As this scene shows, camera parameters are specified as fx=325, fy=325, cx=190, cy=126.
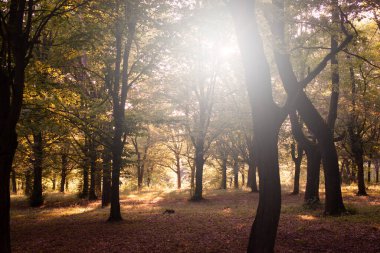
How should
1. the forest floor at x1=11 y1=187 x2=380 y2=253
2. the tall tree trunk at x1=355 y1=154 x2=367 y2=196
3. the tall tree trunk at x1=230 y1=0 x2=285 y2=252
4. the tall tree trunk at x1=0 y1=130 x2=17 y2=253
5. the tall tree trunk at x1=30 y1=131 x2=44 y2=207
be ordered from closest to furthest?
the tall tree trunk at x1=230 y1=0 x2=285 y2=252
the tall tree trunk at x1=0 y1=130 x2=17 y2=253
the forest floor at x1=11 y1=187 x2=380 y2=253
the tall tree trunk at x1=30 y1=131 x2=44 y2=207
the tall tree trunk at x1=355 y1=154 x2=367 y2=196

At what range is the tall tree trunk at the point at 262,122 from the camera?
27.7ft

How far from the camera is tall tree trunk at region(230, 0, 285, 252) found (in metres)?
8.43

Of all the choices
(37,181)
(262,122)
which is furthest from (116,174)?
(37,181)

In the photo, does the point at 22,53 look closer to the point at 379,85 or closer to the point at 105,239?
the point at 105,239

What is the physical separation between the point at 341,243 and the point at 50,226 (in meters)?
13.1

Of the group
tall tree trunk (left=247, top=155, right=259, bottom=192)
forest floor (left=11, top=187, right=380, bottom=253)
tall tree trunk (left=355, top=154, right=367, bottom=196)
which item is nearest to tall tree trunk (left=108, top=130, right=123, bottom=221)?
forest floor (left=11, top=187, right=380, bottom=253)

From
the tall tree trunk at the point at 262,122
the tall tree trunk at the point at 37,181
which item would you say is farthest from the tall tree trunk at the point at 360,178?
the tall tree trunk at the point at 37,181

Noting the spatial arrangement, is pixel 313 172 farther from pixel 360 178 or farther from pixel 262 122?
pixel 262 122

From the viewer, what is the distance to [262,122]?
862cm

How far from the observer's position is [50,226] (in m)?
16.0

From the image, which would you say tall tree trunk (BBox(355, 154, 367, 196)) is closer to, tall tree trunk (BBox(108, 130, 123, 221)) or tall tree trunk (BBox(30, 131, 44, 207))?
tall tree trunk (BBox(108, 130, 123, 221))

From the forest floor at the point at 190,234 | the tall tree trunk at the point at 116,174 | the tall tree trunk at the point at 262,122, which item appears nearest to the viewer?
the tall tree trunk at the point at 262,122

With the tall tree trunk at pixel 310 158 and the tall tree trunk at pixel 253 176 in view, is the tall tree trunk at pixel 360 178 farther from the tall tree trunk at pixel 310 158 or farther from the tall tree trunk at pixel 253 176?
the tall tree trunk at pixel 253 176

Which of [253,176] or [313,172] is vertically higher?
[313,172]
